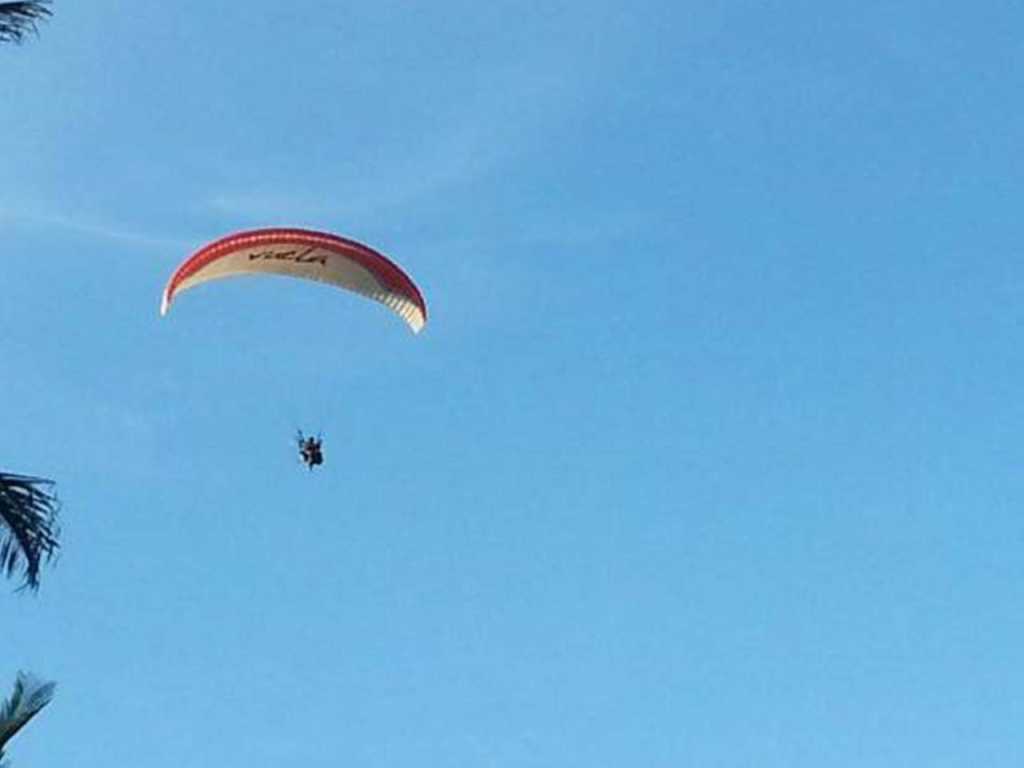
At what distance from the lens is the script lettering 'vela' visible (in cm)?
4712

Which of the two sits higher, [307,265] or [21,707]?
[307,265]

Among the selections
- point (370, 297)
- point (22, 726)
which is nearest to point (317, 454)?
point (370, 297)

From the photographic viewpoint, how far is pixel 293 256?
47.4 meters

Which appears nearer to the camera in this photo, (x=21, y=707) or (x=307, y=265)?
(x=21, y=707)

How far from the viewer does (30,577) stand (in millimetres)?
17766

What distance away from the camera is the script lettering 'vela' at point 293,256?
1855 inches

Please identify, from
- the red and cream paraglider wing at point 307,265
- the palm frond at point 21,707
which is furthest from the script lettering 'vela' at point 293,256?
the palm frond at point 21,707

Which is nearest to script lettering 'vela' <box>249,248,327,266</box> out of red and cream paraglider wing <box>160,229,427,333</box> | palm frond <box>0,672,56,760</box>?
red and cream paraglider wing <box>160,229,427,333</box>

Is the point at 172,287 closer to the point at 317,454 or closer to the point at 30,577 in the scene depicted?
the point at 317,454

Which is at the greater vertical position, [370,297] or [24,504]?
[370,297]

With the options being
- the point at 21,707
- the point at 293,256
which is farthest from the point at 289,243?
the point at 21,707

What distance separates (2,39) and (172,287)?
2848cm

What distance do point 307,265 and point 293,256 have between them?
587 mm

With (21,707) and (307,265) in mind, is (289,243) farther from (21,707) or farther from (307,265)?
(21,707)
